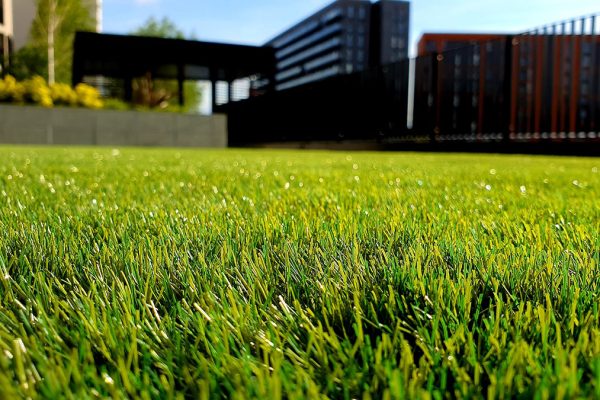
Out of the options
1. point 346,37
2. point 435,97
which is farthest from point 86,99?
point 346,37

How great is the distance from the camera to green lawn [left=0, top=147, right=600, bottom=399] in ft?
2.28

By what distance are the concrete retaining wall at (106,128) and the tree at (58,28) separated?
36.9 feet

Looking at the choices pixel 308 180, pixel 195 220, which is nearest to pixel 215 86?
pixel 308 180

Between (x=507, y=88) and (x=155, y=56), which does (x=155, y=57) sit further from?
(x=507, y=88)

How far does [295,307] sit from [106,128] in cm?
1744

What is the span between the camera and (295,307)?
0.97 meters

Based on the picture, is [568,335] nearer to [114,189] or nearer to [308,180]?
[114,189]

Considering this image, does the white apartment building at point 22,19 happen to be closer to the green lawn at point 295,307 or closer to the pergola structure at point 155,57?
the pergola structure at point 155,57

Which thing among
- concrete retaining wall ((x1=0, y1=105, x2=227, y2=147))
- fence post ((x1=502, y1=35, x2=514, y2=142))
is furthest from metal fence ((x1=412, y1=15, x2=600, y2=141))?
concrete retaining wall ((x1=0, y1=105, x2=227, y2=147))

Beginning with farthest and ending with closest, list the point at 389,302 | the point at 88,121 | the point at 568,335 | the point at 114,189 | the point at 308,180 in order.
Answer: the point at 88,121
the point at 308,180
the point at 114,189
the point at 389,302
the point at 568,335

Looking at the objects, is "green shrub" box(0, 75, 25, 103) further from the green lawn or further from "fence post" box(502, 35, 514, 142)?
the green lawn

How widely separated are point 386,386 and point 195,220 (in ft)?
4.25

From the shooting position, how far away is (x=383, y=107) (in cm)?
1717

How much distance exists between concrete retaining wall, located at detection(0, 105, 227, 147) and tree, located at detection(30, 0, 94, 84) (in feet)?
36.9
